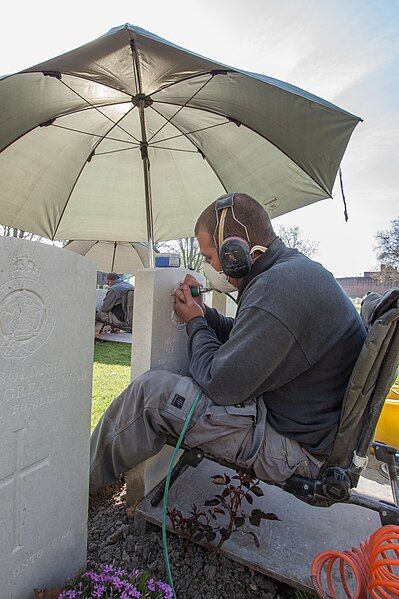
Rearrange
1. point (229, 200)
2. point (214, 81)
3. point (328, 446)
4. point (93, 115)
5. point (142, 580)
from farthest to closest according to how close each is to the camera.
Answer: point (93, 115) → point (214, 81) → point (229, 200) → point (328, 446) → point (142, 580)

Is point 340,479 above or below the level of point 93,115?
below

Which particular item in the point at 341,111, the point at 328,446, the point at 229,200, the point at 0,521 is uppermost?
the point at 341,111

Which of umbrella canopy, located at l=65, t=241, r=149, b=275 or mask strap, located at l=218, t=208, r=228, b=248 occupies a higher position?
umbrella canopy, located at l=65, t=241, r=149, b=275

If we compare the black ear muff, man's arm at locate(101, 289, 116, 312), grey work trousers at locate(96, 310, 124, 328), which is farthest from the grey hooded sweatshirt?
grey work trousers at locate(96, 310, 124, 328)

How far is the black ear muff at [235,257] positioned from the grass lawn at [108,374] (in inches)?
77.5

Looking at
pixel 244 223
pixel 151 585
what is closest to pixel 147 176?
pixel 244 223

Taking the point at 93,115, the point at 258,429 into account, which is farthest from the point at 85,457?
the point at 93,115

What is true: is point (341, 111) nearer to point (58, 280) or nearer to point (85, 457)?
point (58, 280)

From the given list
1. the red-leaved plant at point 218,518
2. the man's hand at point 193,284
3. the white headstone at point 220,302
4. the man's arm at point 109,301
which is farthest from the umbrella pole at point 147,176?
the man's arm at point 109,301

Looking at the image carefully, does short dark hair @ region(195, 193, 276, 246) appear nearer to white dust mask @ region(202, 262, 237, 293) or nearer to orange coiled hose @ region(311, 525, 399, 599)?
white dust mask @ region(202, 262, 237, 293)

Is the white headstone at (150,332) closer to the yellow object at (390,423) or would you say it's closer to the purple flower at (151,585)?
the purple flower at (151,585)

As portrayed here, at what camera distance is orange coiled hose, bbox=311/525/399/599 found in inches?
42.0

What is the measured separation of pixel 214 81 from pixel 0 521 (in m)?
2.81

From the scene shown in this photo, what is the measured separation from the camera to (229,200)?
1.59 metres
